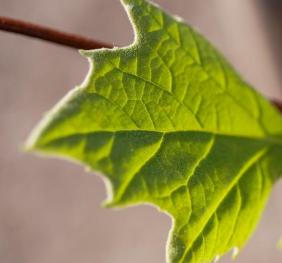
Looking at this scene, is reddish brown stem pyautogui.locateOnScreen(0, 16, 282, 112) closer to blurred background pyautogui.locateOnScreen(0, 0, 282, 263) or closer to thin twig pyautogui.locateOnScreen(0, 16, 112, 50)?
thin twig pyautogui.locateOnScreen(0, 16, 112, 50)

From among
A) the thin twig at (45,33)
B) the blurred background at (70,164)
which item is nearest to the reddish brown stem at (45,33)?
the thin twig at (45,33)

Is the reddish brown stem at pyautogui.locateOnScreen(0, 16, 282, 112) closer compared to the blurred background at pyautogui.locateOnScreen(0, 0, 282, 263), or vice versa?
the reddish brown stem at pyautogui.locateOnScreen(0, 16, 282, 112)

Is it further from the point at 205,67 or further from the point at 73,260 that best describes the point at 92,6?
the point at 205,67

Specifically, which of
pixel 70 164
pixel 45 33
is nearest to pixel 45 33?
pixel 45 33

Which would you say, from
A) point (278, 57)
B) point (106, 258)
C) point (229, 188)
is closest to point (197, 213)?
point (229, 188)

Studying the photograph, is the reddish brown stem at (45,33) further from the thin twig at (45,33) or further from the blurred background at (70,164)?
the blurred background at (70,164)

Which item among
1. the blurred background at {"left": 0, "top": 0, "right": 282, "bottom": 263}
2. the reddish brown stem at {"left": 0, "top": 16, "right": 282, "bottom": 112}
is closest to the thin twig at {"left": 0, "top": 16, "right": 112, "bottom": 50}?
the reddish brown stem at {"left": 0, "top": 16, "right": 282, "bottom": 112}

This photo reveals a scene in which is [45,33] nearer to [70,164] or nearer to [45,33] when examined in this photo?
[45,33]
